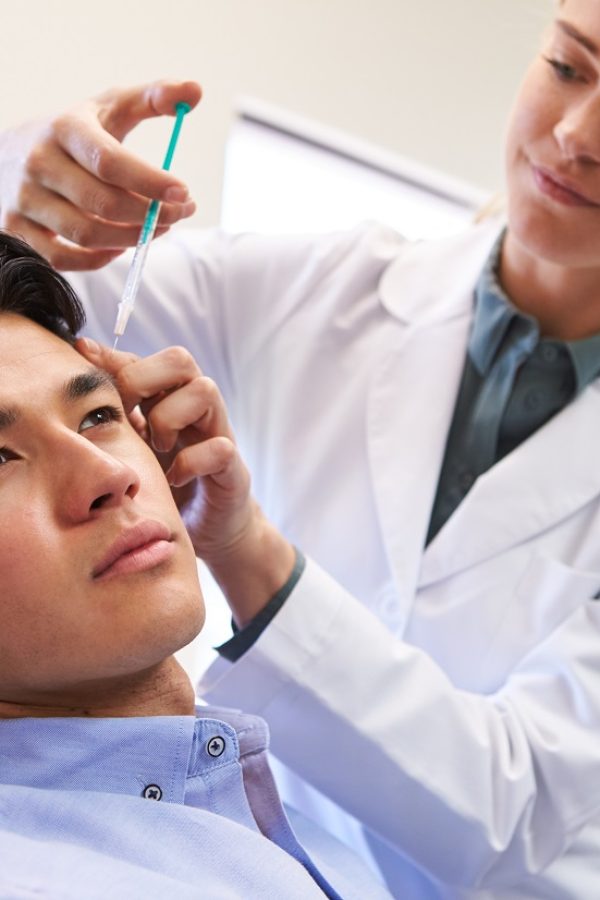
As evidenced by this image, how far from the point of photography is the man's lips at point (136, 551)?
103 cm

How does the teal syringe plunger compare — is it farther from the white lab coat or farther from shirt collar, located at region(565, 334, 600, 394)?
shirt collar, located at region(565, 334, 600, 394)

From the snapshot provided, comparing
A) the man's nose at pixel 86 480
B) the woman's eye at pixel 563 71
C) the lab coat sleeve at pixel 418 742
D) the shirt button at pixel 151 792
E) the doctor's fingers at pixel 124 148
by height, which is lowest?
the lab coat sleeve at pixel 418 742

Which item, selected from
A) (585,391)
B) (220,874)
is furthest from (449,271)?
(220,874)

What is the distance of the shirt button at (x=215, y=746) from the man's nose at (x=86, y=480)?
0.27 m

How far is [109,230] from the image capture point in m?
1.26

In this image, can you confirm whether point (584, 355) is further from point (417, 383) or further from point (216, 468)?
point (216, 468)

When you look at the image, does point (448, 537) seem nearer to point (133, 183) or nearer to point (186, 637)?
point (186, 637)

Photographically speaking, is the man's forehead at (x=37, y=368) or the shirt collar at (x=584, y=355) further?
the shirt collar at (x=584, y=355)

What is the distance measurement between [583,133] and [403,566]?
2.07 ft

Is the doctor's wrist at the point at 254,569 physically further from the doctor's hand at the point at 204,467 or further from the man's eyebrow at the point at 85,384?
the man's eyebrow at the point at 85,384

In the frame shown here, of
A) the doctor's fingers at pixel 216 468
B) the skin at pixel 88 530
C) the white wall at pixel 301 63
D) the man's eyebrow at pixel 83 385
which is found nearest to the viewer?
the skin at pixel 88 530

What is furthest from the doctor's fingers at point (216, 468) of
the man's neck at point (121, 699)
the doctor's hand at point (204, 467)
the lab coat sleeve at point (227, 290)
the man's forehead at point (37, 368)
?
the lab coat sleeve at point (227, 290)

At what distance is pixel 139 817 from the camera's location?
1004 mm

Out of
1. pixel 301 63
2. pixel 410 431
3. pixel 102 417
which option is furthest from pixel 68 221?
pixel 301 63
